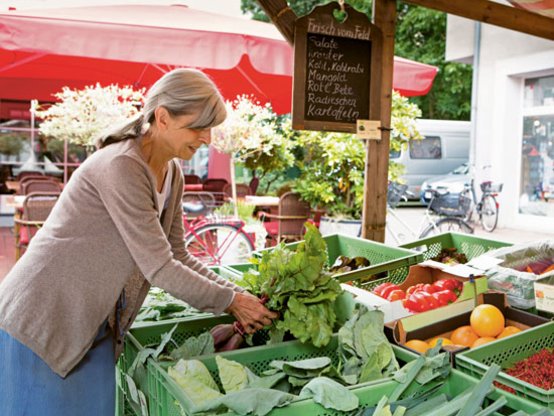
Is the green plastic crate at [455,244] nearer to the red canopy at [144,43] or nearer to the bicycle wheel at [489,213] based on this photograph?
the red canopy at [144,43]

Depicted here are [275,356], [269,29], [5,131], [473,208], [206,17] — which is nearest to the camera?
[275,356]

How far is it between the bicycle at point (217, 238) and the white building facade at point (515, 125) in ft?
22.7

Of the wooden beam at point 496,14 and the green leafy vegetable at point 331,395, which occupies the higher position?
the wooden beam at point 496,14

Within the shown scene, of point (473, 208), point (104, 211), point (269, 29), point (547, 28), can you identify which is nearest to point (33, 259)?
point (104, 211)

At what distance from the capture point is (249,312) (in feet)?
6.35

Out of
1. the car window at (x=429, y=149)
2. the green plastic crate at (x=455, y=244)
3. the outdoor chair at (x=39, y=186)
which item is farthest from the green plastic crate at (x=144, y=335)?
the car window at (x=429, y=149)

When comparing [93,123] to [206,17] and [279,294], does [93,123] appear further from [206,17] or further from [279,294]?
[279,294]

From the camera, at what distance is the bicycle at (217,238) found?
577 centimetres

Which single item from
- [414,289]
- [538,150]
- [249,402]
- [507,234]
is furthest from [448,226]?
[249,402]

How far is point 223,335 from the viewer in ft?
6.59

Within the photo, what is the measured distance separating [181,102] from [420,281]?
61.0 inches

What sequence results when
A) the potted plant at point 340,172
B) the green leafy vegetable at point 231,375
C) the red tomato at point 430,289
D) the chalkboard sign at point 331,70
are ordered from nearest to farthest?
Result: 1. the green leafy vegetable at point 231,375
2. the red tomato at point 430,289
3. the chalkboard sign at point 331,70
4. the potted plant at point 340,172

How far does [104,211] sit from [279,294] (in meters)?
0.65

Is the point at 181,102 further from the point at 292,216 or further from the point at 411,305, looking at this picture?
the point at 292,216
